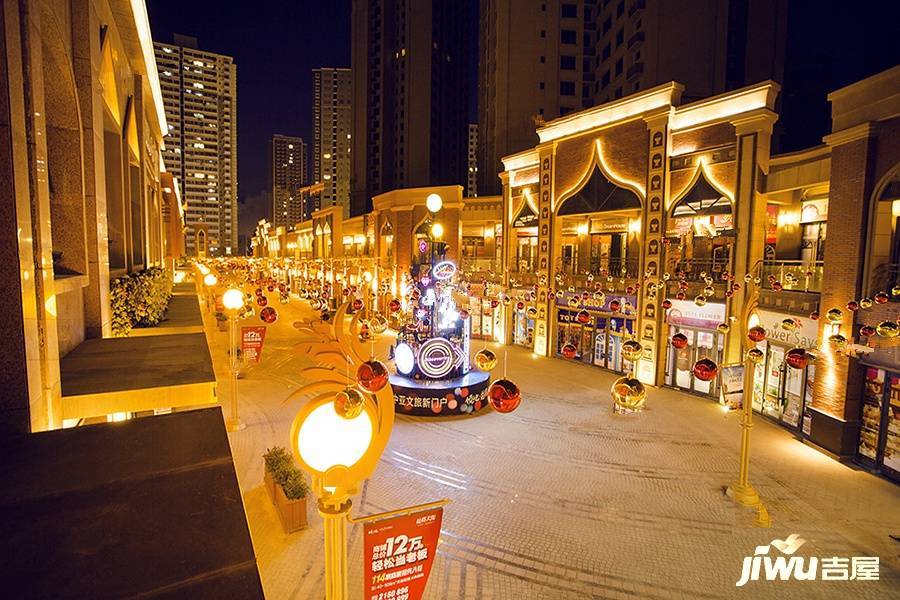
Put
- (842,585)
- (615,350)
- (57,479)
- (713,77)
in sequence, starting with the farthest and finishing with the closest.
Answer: (713,77), (615,350), (842,585), (57,479)

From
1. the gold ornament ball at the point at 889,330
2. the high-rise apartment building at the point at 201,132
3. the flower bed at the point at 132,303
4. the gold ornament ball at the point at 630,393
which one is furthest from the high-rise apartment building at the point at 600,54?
the high-rise apartment building at the point at 201,132

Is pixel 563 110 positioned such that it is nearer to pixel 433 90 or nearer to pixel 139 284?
pixel 433 90

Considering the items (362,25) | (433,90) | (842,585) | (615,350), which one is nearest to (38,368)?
(842,585)

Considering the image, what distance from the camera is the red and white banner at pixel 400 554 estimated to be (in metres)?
4.02

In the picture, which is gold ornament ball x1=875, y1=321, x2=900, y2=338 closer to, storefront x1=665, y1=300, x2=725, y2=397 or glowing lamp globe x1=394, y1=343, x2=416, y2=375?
storefront x1=665, y1=300, x2=725, y2=397

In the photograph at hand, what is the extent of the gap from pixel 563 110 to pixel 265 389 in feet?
145

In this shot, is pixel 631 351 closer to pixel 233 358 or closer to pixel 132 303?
pixel 132 303

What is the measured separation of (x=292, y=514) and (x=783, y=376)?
15750 mm

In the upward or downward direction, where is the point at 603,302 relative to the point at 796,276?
downward

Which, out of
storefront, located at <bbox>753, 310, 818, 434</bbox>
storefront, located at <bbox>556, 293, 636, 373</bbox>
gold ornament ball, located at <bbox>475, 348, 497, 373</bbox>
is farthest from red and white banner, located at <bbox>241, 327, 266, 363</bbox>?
storefront, located at <bbox>753, 310, 818, 434</bbox>

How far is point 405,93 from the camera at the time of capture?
232ft

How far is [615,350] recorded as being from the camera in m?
22.8

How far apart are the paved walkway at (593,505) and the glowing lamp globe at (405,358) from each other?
7.46 ft

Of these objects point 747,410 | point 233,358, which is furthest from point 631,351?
point 233,358
